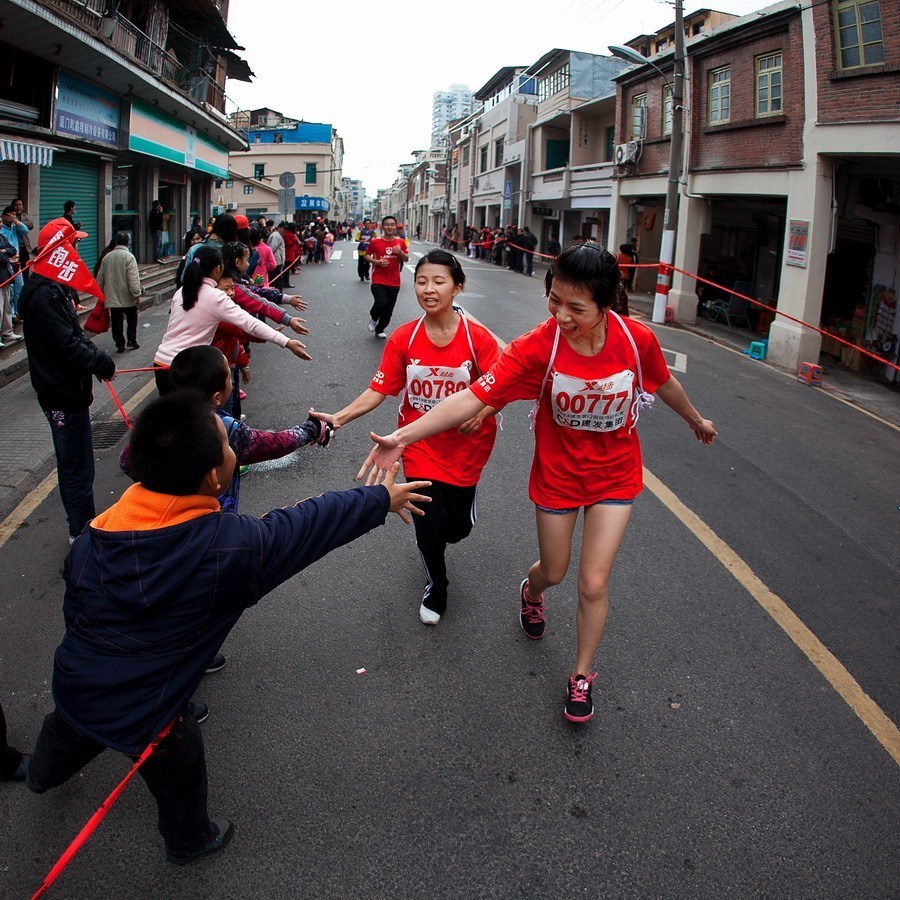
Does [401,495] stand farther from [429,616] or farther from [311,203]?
[311,203]

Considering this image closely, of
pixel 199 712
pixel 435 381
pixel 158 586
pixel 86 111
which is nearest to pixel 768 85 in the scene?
pixel 86 111

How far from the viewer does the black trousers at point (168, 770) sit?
2389 mm

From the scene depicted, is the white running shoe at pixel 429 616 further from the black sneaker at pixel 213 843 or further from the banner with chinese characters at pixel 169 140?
the banner with chinese characters at pixel 169 140

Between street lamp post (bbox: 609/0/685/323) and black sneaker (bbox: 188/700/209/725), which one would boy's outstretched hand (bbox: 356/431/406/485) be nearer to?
black sneaker (bbox: 188/700/209/725)

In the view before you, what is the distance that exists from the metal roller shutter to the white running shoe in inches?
533

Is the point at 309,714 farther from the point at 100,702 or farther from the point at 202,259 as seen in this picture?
the point at 202,259

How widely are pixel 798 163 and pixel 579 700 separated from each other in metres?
14.9

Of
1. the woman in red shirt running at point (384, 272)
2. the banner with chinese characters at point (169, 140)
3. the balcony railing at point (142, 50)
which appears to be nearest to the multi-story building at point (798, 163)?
the woman in red shirt running at point (384, 272)

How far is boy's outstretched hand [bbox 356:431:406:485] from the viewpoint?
3.12m

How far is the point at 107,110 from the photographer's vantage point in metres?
18.4

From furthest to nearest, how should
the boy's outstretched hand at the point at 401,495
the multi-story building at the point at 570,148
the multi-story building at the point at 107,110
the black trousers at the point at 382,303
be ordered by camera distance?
the multi-story building at the point at 570,148 < the multi-story building at the point at 107,110 < the black trousers at the point at 382,303 < the boy's outstretched hand at the point at 401,495

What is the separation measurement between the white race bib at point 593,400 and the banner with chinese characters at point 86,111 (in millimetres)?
15368

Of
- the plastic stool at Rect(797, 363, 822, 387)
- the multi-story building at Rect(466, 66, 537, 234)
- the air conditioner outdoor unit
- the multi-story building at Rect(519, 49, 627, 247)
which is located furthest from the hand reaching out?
the multi-story building at Rect(466, 66, 537, 234)

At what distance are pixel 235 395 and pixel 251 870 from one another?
Result: 4477 mm
